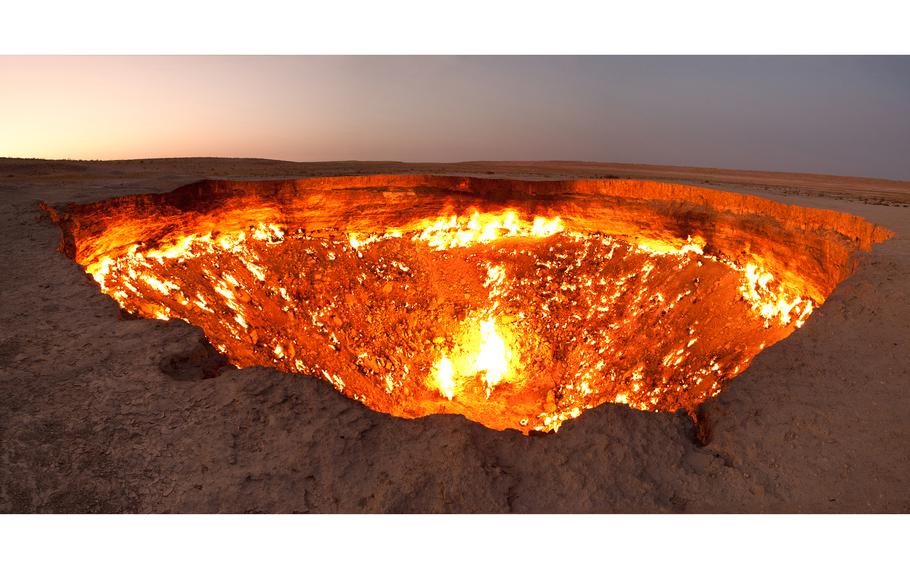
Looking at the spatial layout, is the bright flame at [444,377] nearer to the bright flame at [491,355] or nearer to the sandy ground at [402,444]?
the bright flame at [491,355]

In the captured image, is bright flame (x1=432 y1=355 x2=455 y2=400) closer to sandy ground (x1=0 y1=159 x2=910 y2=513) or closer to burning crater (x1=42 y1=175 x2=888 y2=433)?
burning crater (x1=42 y1=175 x2=888 y2=433)

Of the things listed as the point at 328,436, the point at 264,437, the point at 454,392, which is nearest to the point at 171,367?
the point at 264,437

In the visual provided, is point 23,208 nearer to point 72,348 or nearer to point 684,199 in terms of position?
point 72,348

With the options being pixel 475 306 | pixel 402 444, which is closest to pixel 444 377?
pixel 475 306

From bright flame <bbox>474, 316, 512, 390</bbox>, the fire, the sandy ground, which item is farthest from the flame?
the sandy ground

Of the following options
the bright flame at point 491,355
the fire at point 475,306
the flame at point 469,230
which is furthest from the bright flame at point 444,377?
the flame at point 469,230
